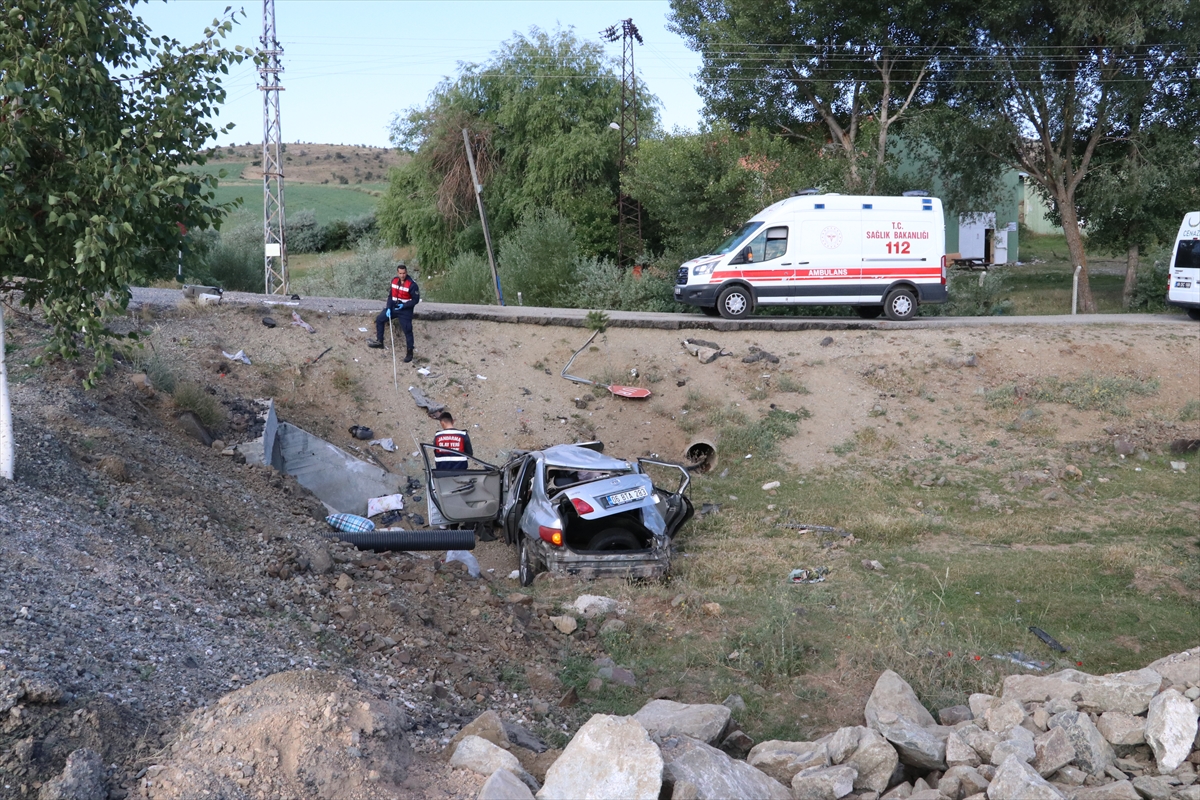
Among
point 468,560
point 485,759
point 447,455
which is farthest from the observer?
point 447,455

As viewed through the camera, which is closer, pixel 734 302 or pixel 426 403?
pixel 426 403

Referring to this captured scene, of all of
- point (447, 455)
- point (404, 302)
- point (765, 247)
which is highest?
point (765, 247)

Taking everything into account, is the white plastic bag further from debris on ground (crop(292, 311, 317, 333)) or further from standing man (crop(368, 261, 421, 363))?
debris on ground (crop(292, 311, 317, 333))

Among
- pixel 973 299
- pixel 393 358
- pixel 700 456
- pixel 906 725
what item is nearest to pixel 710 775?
pixel 906 725

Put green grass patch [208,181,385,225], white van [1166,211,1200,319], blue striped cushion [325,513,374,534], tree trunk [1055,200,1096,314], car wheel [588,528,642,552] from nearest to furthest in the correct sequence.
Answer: car wheel [588,528,642,552]
blue striped cushion [325,513,374,534]
white van [1166,211,1200,319]
tree trunk [1055,200,1096,314]
green grass patch [208,181,385,225]

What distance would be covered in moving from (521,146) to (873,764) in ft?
120

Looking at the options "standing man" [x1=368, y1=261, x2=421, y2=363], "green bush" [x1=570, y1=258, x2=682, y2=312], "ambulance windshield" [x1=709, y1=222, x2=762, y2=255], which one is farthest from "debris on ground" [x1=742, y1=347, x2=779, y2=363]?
"green bush" [x1=570, y1=258, x2=682, y2=312]

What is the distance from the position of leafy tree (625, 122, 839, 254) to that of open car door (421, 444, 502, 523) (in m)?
19.8

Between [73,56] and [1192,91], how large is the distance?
103ft

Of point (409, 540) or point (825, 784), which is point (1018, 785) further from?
point (409, 540)

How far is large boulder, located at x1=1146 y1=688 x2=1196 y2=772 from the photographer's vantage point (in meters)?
5.48

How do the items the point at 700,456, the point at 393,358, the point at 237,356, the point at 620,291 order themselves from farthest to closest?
the point at 620,291, the point at 393,358, the point at 237,356, the point at 700,456

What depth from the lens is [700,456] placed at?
54.5ft

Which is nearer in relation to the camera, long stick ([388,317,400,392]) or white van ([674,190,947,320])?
long stick ([388,317,400,392])
